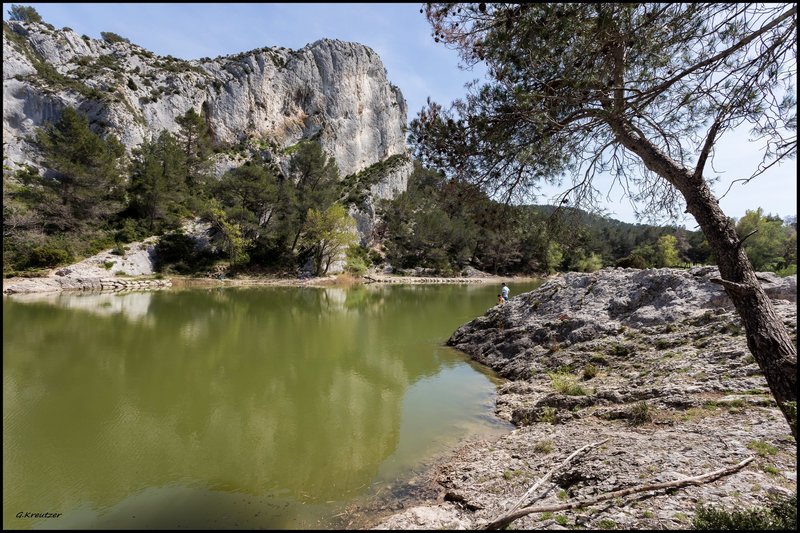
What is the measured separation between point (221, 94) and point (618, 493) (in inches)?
2991

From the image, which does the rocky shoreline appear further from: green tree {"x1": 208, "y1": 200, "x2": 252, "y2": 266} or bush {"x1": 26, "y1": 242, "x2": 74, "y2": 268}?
green tree {"x1": 208, "y1": 200, "x2": 252, "y2": 266}

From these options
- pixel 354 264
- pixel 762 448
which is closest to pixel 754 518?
pixel 762 448

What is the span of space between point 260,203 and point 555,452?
49209 mm

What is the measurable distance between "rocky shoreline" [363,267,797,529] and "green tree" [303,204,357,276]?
108 feet

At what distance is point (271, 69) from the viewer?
234 ft

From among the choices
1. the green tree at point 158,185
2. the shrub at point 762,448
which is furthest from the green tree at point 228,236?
the shrub at point 762,448

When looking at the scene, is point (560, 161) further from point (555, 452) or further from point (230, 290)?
point (230, 290)

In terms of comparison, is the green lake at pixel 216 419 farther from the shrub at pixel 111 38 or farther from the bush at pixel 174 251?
the shrub at pixel 111 38

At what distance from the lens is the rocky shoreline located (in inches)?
176

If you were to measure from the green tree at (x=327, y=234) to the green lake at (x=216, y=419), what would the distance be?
1118 inches

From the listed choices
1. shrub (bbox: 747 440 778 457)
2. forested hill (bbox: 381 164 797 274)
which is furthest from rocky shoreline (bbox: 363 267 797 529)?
forested hill (bbox: 381 164 797 274)

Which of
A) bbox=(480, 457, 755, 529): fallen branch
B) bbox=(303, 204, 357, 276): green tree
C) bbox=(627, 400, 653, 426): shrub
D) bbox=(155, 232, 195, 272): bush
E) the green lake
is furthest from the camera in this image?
bbox=(303, 204, 357, 276): green tree

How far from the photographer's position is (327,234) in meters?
45.2

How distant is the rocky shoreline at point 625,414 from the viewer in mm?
4469
